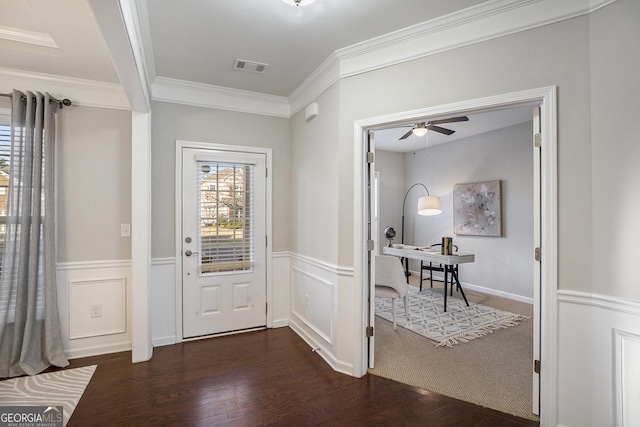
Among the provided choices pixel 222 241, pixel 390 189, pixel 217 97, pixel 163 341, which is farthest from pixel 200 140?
pixel 390 189

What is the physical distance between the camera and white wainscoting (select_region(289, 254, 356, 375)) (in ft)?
8.84

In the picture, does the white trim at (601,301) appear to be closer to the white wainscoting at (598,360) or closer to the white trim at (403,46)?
the white wainscoting at (598,360)

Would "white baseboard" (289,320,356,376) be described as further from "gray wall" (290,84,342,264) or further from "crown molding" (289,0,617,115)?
"crown molding" (289,0,617,115)

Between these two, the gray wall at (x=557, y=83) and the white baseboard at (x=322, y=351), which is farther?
the white baseboard at (x=322, y=351)

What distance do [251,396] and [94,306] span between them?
73.1 inches

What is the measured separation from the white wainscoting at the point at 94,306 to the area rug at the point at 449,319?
119 inches

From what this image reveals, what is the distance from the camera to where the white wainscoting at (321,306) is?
2.70 meters

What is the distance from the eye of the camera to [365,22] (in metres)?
2.26

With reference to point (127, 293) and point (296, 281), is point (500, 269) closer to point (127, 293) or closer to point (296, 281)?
point (296, 281)

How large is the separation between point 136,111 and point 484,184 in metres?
5.22

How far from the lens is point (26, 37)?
231cm

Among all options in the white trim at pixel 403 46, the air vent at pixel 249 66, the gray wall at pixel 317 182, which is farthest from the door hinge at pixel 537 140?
the air vent at pixel 249 66

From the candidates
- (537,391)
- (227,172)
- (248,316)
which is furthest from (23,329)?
(537,391)

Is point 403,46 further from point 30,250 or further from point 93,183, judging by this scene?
point 30,250
